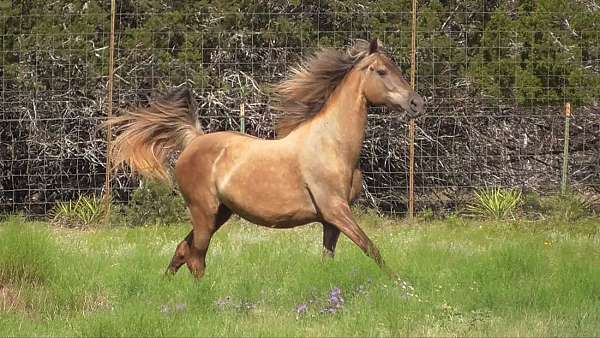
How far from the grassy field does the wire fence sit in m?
4.94

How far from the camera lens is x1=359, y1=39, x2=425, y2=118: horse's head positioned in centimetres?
844

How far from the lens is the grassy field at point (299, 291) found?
20.5 feet

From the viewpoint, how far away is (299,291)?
7.34m

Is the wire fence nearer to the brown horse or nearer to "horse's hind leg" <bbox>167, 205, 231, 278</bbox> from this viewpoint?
the brown horse

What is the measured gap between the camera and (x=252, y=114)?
14656 millimetres

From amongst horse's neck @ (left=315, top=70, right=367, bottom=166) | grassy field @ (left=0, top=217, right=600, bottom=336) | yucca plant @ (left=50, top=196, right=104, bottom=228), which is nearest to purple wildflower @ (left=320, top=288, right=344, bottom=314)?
grassy field @ (left=0, top=217, right=600, bottom=336)

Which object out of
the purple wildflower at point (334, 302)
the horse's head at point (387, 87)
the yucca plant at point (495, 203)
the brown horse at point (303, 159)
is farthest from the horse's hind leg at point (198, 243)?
the yucca plant at point (495, 203)

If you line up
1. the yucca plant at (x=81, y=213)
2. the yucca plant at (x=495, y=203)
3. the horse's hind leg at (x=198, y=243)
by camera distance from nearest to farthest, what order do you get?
1. the horse's hind leg at (x=198, y=243)
2. the yucca plant at (x=81, y=213)
3. the yucca plant at (x=495, y=203)

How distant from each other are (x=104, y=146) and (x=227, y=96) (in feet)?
6.60

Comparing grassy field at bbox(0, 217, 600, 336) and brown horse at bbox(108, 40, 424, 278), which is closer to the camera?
grassy field at bbox(0, 217, 600, 336)

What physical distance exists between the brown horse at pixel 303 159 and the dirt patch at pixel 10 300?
153cm

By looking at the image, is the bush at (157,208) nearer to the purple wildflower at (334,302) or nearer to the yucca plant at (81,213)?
the yucca plant at (81,213)

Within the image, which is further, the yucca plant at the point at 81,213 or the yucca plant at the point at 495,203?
the yucca plant at the point at 495,203

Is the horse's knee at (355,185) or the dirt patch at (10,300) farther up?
the horse's knee at (355,185)
